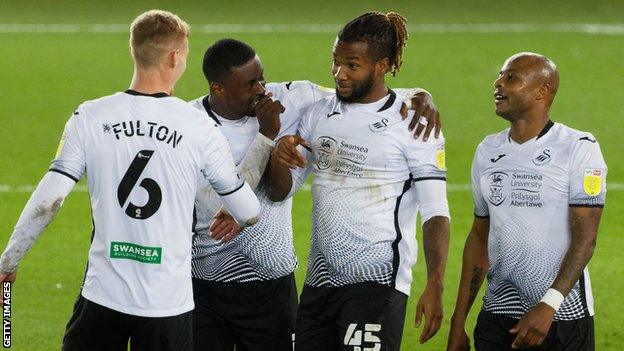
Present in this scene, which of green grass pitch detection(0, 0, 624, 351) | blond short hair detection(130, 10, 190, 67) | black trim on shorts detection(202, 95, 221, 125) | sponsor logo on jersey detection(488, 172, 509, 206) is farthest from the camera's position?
green grass pitch detection(0, 0, 624, 351)

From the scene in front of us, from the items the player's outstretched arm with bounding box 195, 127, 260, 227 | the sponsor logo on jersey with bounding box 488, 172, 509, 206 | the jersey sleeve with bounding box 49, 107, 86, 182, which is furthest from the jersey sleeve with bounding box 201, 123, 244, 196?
the sponsor logo on jersey with bounding box 488, 172, 509, 206

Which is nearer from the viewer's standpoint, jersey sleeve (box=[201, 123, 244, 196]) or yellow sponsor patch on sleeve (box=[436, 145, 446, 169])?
jersey sleeve (box=[201, 123, 244, 196])

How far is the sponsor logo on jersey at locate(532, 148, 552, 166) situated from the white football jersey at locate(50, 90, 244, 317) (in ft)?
4.92

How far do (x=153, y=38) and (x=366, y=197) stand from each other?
1178 millimetres

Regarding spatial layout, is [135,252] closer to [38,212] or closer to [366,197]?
[38,212]

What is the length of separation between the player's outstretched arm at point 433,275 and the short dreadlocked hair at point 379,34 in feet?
2.43

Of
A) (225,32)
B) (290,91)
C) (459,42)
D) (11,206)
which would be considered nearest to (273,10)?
(225,32)

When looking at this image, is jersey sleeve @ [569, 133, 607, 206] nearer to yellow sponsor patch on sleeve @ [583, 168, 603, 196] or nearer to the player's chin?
yellow sponsor patch on sleeve @ [583, 168, 603, 196]

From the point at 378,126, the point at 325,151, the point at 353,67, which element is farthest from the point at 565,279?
the point at 353,67

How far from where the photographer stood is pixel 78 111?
5.63 meters

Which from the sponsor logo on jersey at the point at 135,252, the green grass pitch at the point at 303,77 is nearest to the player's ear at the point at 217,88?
the sponsor logo on jersey at the point at 135,252

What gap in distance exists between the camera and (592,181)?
20.3 feet

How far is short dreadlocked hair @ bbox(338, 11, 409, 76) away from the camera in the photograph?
20.2 ft

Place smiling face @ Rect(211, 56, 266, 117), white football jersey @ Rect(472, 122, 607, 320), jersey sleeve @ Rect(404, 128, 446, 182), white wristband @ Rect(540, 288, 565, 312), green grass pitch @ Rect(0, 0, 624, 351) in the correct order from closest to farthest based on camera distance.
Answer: white wristband @ Rect(540, 288, 565, 312), jersey sleeve @ Rect(404, 128, 446, 182), white football jersey @ Rect(472, 122, 607, 320), smiling face @ Rect(211, 56, 266, 117), green grass pitch @ Rect(0, 0, 624, 351)
